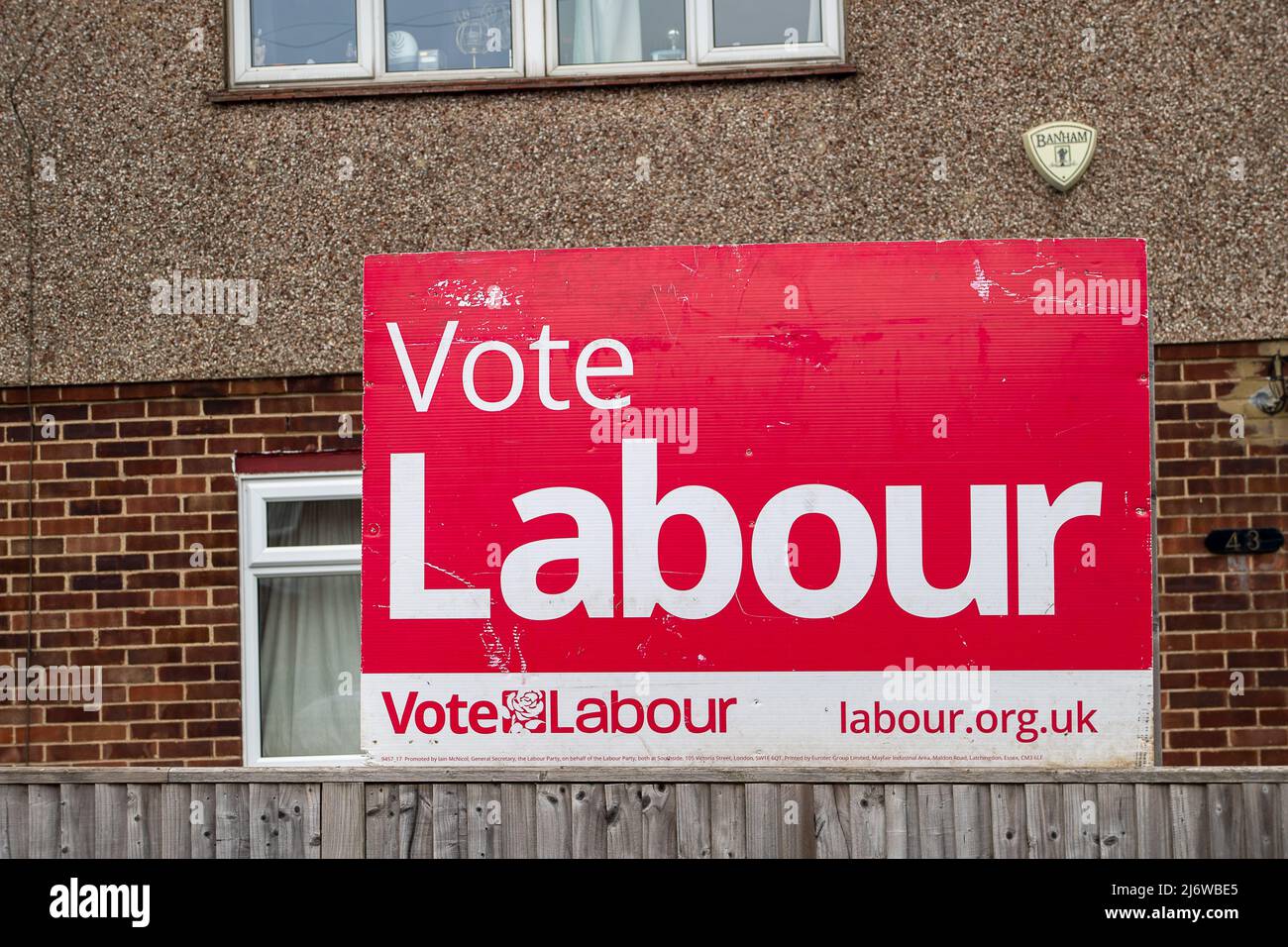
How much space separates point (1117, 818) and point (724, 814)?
0.89 meters

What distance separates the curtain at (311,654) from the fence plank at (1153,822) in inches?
120

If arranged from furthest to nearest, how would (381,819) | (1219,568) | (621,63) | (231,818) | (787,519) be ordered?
(621,63) → (1219,568) → (231,818) → (381,819) → (787,519)

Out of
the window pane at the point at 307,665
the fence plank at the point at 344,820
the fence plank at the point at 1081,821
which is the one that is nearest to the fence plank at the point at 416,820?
the fence plank at the point at 344,820

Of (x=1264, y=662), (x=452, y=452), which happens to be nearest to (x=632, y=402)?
(x=452, y=452)

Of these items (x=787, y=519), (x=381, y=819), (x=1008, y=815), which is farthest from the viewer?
(x=381, y=819)

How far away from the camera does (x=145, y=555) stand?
193 inches

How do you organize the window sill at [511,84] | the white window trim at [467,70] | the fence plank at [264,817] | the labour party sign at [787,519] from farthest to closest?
the white window trim at [467,70] < the window sill at [511,84] < the fence plank at [264,817] < the labour party sign at [787,519]

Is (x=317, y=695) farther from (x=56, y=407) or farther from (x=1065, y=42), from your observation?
(x=1065, y=42)

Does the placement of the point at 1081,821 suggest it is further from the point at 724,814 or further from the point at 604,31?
the point at 604,31

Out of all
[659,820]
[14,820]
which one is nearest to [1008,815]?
[659,820]

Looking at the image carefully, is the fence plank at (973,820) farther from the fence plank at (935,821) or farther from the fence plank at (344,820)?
the fence plank at (344,820)

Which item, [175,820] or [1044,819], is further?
[175,820]

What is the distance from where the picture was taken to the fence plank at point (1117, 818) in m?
2.88

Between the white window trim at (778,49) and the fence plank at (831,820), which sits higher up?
the white window trim at (778,49)
